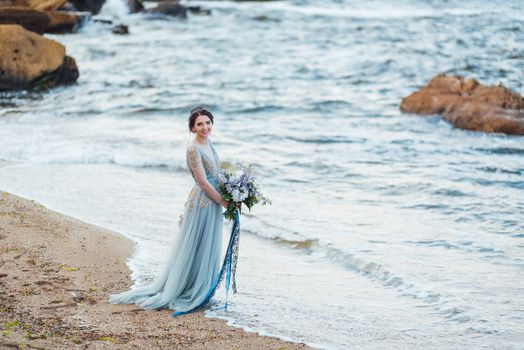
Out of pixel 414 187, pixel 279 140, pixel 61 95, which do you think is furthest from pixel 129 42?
pixel 414 187

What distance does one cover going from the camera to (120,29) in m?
34.2

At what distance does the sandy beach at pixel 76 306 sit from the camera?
6152 millimetres

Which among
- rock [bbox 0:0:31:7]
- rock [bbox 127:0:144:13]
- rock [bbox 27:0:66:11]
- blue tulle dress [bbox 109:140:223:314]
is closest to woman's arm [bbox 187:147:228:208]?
blue tulle dress [bbox 109:140:223:314]

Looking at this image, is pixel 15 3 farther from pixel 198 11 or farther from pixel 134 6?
pixel 198 11

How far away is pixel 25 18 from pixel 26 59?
484 cm

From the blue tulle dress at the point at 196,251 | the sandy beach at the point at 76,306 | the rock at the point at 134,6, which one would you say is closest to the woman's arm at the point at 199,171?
the blue tulle dress at the point at 196,251

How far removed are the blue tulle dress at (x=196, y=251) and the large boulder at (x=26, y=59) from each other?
46.0 feet

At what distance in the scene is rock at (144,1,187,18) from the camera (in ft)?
134

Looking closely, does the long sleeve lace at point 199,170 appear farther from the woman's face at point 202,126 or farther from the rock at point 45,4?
the rock at point 45,4

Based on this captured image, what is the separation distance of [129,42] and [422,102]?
1582 centimetres

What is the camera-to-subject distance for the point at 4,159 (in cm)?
1370

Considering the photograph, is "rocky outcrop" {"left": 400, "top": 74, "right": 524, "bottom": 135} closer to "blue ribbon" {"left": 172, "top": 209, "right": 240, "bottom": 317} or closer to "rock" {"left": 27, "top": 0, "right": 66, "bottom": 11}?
"blue ribbon" {"left": 172, "top": 209, "right": 240, "bottom": 317}

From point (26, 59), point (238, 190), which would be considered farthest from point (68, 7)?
point (238, 190)

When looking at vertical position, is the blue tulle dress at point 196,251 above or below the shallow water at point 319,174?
above
